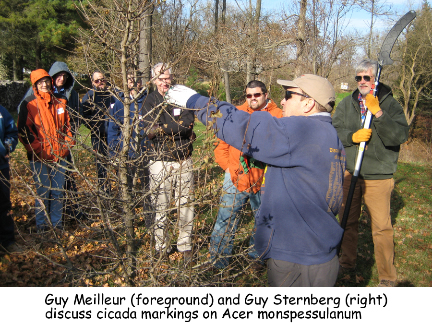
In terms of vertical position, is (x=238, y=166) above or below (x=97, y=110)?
below

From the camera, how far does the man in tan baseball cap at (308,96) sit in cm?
206

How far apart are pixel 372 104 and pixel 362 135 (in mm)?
341

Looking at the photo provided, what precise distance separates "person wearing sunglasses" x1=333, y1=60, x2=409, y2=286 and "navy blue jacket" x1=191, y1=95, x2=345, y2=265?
1.76m

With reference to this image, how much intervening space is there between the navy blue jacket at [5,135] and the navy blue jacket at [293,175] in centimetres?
295

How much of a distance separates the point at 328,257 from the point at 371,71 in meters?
2.50

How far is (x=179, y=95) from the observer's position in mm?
2066

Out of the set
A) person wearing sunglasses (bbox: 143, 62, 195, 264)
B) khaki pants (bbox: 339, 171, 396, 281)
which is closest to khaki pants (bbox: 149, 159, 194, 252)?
person wearing sunglasses (bbox: 143, 62, 195, 264)

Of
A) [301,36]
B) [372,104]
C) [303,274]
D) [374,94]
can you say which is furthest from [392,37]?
[301,36]

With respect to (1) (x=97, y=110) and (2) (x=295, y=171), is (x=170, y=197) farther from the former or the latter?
(1) (x=97, y=110)

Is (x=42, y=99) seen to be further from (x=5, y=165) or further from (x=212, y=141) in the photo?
(x=212, y=141)

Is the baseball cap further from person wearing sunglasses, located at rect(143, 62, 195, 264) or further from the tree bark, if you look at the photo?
the tree bark

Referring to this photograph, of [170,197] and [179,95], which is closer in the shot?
[170,197]

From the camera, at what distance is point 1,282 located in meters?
3.54
